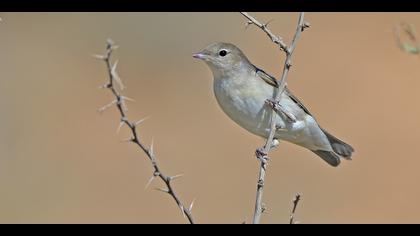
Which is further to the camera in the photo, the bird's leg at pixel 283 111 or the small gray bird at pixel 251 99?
the small gray bird at pixel 251 99

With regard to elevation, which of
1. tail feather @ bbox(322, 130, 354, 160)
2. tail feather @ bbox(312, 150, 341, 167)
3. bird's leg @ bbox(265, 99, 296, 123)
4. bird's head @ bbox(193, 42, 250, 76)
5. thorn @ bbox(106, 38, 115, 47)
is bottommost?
tail feather @ bbox(312, 150, 341, 167)

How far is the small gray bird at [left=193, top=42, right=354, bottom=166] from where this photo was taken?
5.36 m

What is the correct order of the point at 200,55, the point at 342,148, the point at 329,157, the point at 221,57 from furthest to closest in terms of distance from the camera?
the point at 329,157 → the point at 342,148 → the point at 221,57 → the point at 200,55

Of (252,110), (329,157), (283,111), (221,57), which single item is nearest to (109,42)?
(252,110)

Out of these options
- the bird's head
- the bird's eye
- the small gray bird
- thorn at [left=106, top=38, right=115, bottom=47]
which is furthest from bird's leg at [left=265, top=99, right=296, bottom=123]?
thorn at [left=106, top=38, right=115, bottom=47]

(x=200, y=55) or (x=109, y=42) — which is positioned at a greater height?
(x=200, y=55)

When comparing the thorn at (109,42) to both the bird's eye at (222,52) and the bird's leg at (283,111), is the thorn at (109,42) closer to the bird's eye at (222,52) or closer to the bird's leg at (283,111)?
the bird's leg at (283,111)

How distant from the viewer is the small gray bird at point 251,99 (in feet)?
17.6

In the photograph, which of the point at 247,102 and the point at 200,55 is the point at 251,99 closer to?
the point at 247,102

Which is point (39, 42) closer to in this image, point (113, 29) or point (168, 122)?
point (113, 29)

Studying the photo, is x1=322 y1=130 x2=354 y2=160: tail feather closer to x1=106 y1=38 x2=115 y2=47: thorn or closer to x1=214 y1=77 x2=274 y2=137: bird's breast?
x1=214 y1=77 x2=274 y2=137: bird's breast

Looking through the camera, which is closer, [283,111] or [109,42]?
[109,42]

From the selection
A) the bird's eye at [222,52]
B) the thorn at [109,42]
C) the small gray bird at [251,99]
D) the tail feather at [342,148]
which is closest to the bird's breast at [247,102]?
the small gray bird at [251,99]

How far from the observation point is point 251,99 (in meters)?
5.36
